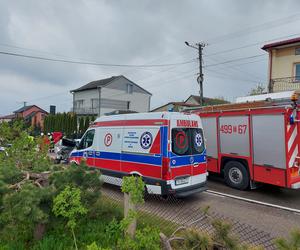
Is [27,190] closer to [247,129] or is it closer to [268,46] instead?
[247,129]

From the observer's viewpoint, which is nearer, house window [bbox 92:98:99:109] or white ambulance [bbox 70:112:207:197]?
white ambulance [bbox 70:112:207:197]

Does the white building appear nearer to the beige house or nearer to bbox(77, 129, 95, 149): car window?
the beige house

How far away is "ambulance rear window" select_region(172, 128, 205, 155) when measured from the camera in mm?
6836

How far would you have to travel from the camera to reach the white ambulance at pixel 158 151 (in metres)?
6.66

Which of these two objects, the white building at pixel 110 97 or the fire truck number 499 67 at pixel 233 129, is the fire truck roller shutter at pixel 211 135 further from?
the white building at pixel 110 97

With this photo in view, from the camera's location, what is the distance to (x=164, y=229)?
15.8ft

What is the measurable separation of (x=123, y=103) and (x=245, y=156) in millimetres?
43814

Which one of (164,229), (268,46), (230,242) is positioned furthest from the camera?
(268,46)

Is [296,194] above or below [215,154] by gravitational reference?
below

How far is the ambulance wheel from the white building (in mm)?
39490

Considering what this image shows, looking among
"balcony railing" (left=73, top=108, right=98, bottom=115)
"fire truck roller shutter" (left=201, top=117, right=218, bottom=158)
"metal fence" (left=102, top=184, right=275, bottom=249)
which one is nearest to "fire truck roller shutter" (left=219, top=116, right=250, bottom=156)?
"fire truck roller shutter" (left=201, top=117, right=218, bottom=158)

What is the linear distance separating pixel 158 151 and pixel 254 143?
3353mm

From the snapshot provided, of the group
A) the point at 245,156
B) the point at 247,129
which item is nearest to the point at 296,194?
the point at 245,156

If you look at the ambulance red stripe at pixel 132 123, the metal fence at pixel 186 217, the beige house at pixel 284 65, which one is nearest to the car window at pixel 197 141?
the ambulance red stripe at pixel 132 123
